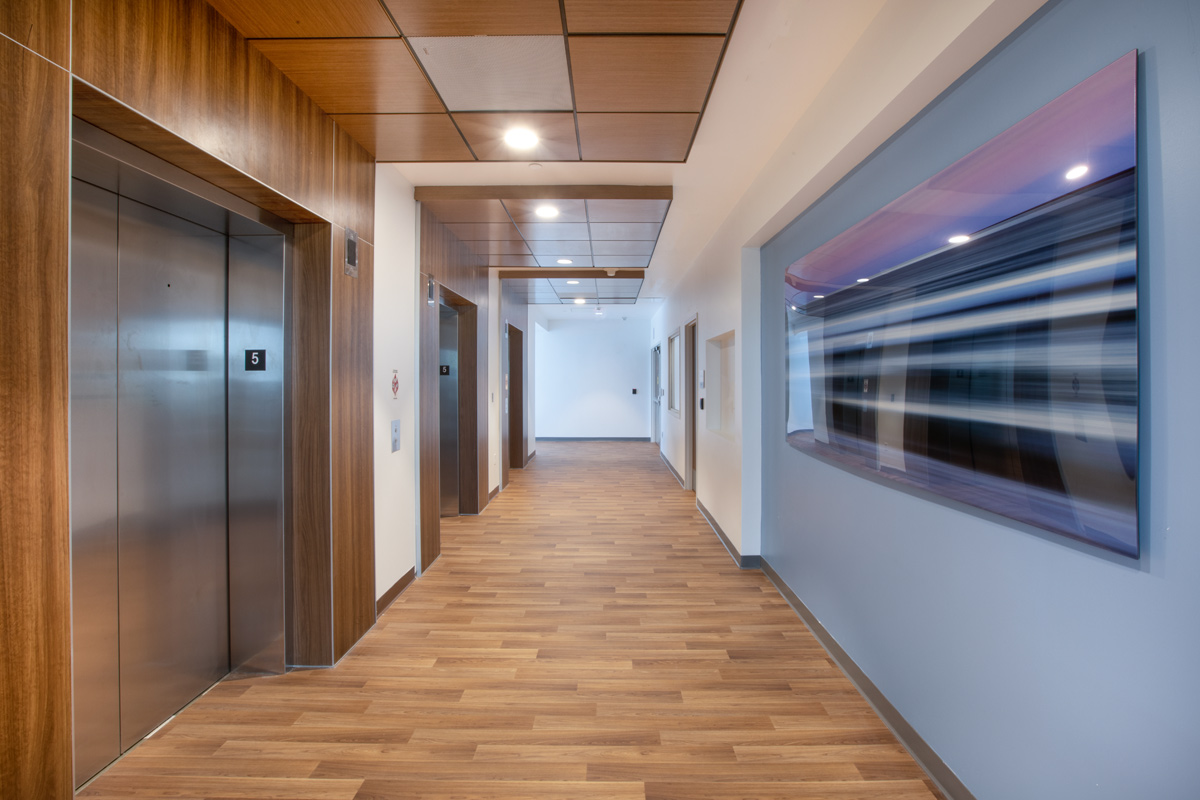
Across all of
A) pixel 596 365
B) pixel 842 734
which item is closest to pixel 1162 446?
pixel 842 734

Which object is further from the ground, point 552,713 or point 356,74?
point 356,74

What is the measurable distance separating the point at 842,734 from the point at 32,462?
2953mm

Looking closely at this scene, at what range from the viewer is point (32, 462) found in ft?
4.42

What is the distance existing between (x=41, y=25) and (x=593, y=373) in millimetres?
11949

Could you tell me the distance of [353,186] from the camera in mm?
2992

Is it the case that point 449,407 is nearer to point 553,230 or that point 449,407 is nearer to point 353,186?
point 553,230

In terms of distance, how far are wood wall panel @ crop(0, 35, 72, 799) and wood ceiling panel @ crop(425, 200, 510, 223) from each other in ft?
8.89

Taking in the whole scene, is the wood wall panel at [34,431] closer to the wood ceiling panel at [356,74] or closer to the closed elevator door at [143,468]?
the closed elevator door at [143,468]

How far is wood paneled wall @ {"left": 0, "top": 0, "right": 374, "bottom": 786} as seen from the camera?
1.31 m

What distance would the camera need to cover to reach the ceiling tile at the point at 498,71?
2133 mm

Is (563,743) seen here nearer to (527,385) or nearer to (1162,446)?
(1162,446)

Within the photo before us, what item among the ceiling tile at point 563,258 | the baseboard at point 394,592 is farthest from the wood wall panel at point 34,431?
the ceiling tile at point 563,258

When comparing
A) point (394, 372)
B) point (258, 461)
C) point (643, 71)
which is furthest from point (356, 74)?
point (258, 461)

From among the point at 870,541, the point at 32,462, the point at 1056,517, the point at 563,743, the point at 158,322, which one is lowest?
the point at 563,743
